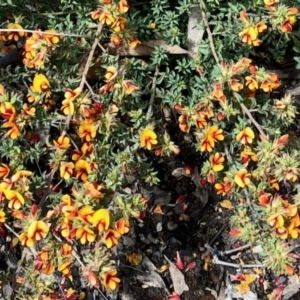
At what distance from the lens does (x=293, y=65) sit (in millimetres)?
3512

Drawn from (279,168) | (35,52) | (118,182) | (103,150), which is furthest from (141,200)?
(35,52)

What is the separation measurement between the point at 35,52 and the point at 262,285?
5.42 feet

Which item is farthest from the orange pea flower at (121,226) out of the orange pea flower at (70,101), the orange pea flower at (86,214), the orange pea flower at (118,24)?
the orange pea flower at (118,24)

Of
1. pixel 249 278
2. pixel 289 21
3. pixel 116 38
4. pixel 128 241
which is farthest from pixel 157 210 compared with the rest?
pixel 289 21

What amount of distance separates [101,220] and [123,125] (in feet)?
1.96

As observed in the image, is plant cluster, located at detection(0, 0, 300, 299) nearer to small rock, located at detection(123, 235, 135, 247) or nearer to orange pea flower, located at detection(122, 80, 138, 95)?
orange pea flower, located at detection(122, 80, 138, 95)

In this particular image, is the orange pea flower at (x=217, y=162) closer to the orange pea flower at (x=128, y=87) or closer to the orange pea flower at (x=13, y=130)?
the orange pea flower at (x=128, y=87)

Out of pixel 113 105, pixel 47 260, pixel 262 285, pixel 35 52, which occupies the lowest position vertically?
pixel 262 285

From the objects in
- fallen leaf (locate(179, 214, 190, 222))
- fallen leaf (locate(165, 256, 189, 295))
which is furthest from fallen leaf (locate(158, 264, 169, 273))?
fallen leaf (locate(179, 214, 190, 222))

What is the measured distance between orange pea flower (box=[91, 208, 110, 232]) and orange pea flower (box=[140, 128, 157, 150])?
1.35ft

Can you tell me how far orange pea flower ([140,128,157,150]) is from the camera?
2689 millimetres

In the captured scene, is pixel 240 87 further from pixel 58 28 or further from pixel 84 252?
pixel 84 252

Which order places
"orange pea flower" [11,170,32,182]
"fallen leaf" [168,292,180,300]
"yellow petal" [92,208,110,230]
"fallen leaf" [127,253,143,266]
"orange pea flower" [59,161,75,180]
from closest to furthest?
"yellow petal" [92,208,110,230] → "orange pea flower" [11,170,32,182] → "orange pea flower" [59,161,75,180] → "fallen leaf" [168,292,180,300] → "fallen leaf" [127,253,143,266]

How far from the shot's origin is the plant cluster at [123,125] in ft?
8.35
